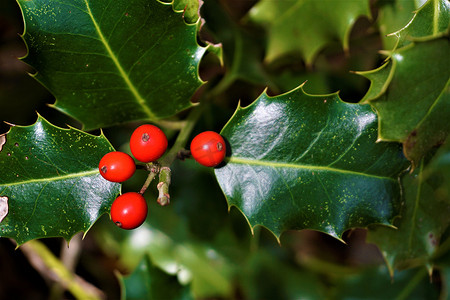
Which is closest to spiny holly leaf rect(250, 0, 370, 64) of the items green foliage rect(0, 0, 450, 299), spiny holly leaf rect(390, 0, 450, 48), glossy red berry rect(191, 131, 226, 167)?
green foliage rect(0, 0, 450, 299)

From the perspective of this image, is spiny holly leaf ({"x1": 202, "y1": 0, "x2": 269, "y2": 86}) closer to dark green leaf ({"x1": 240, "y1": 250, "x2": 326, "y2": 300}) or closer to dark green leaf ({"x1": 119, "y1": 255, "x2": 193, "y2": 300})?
dark green leaf ({"x1": 119, "y1": 255, "x2": 193, "y2": 300})

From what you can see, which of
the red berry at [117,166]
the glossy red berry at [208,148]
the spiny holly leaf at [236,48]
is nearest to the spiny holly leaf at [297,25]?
the spiny holly leaf at [236,48]

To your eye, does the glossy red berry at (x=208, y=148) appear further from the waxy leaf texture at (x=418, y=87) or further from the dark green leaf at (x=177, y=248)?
the dark green leaf at (x=177, y=248)

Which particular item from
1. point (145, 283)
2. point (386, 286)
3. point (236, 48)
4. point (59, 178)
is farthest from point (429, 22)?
Result: point (386, 286)

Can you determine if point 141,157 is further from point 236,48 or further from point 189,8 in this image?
point 236,48

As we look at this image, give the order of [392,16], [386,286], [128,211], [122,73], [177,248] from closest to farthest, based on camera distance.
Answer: [128,211] → [122,73] → [392,16] → [386,286] → [177,248]

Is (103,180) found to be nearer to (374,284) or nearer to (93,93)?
(93,93)
